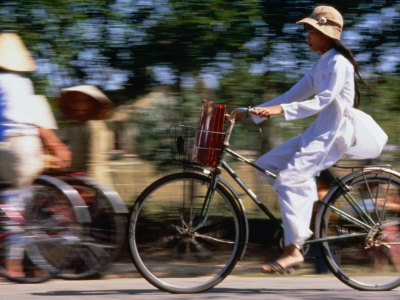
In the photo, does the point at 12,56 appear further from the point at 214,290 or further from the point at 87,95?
the point at 214,290

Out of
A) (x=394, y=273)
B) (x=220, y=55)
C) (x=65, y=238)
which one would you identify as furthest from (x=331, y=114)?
(x=65, y=238)

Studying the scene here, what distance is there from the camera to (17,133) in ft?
14.0

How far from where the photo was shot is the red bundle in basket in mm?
3930

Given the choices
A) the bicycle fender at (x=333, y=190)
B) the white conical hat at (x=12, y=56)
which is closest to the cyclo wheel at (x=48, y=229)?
the white conical hat at (x=12, y=56)

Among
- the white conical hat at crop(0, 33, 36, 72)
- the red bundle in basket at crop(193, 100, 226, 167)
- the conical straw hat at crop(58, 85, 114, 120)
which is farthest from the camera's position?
the conical straw hat at crop(58, 85, 114, 120)

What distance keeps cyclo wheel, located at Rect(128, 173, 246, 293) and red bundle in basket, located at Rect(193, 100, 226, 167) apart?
20cm

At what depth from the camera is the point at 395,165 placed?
5676 millimetres

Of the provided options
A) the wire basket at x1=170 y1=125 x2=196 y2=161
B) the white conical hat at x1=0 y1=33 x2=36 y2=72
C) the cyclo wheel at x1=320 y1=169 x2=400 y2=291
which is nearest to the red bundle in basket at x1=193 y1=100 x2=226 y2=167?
the wire basket at x1=170 y1=125 x2=196 y2=161

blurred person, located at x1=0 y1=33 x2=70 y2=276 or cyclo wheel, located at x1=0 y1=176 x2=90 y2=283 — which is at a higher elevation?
blurred person, located at x1=0 y1=33 x2=70 y2=276

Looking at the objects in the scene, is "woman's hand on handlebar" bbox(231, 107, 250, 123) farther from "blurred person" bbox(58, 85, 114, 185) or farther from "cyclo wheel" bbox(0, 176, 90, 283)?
"blurred person" bbox(58, 85, 114, 185)

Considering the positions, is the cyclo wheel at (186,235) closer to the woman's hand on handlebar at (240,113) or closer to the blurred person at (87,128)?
the woman's hand on handlebar at (240,113)

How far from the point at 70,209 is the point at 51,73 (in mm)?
1599

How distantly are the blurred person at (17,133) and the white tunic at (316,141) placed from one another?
160 cm

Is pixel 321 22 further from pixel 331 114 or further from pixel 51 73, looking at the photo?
pixel 51 73
